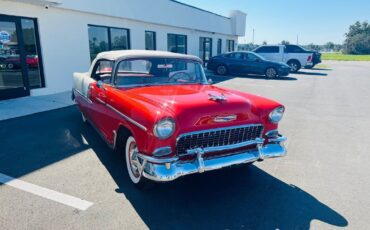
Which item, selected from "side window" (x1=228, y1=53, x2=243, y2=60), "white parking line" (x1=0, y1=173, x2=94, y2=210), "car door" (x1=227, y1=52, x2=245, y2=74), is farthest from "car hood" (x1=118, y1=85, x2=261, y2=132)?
"side window" (x1=228, y1=53, x2=243, y2=60)

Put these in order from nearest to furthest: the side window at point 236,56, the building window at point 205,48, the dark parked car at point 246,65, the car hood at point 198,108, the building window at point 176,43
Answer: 1. the car hood at point 198,108
2. the dark parked car at point 246,65
3. the building window at point 176,43
4. the side window at point 236,56
5. the building window at point 205,48

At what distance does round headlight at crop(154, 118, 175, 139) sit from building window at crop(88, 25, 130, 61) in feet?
29.7

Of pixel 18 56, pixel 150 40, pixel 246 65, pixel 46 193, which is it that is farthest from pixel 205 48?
pixel 46 193

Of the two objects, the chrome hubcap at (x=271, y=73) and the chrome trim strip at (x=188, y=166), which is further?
the chrome hubcap at (x=271, y=73)

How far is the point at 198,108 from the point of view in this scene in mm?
2977

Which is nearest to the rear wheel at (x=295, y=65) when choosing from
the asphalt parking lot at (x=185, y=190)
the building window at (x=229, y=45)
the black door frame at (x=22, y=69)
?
the building window at (x=229, y=45)

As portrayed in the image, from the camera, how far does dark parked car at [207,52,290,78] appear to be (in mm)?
15677

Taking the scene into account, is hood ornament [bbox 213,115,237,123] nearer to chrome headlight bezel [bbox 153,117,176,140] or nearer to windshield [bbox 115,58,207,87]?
chrome headlight bezel [bbox 153,117,176,140]

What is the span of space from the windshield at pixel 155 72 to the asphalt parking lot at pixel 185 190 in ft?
4.16

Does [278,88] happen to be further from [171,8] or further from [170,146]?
[170,146]

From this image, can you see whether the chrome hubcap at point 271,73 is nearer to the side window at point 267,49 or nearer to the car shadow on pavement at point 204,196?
the side window at point 267,49

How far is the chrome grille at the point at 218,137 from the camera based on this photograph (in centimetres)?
295

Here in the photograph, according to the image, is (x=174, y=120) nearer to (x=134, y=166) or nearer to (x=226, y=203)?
(x=134, y=166)

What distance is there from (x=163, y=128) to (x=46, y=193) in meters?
1.71
